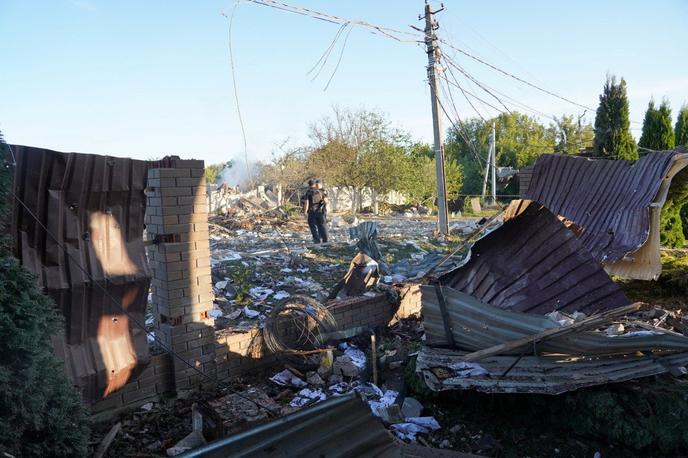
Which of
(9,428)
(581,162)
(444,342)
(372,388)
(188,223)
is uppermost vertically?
(581,162)

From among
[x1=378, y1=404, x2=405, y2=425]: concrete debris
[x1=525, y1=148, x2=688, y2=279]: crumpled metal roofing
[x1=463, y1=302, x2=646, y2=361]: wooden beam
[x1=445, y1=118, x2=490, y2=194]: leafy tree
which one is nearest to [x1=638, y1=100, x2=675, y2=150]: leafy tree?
[x1=525, y1=148, x2=688, y2=279]: crumpled metal roofing

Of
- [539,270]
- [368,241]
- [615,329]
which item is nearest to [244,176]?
[368,241]

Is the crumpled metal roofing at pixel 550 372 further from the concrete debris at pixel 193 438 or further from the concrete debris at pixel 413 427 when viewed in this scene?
the concrete debris at pixel 193 438

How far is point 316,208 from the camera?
34.5ft

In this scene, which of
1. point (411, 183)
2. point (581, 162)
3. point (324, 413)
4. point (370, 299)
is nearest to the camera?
point (324, 413)

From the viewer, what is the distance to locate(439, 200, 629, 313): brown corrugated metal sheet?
412 cm

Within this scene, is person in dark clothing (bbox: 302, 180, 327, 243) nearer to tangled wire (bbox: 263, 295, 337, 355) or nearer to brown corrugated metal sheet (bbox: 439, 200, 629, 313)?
tangled wire (bbox: 263, 295, 337, 355)

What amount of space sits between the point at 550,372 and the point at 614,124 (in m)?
9.61

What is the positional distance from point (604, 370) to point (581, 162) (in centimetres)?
473

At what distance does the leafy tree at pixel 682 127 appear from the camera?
12.8 metres

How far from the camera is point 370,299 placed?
5.42 m

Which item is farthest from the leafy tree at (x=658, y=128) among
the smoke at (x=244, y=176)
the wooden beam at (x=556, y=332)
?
the smoke at (x=244, y=176)

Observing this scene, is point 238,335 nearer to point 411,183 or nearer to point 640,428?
point 640,428

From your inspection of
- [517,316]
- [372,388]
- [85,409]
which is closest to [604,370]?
[517,316]
